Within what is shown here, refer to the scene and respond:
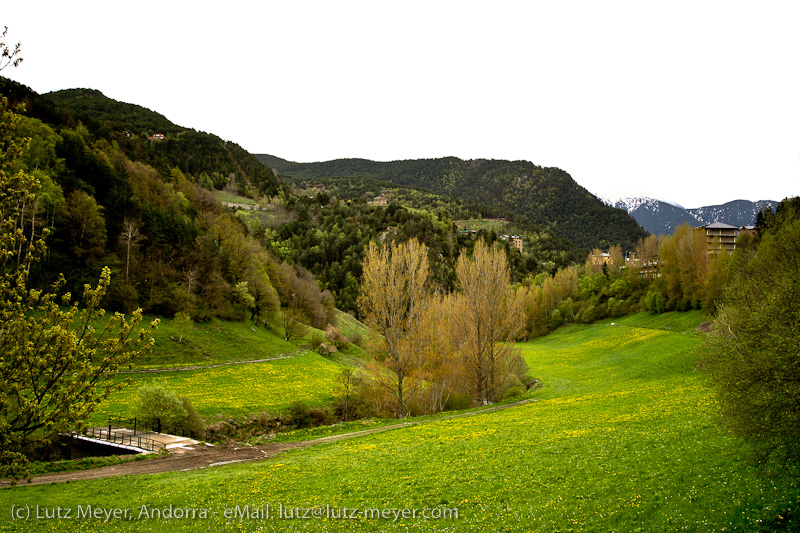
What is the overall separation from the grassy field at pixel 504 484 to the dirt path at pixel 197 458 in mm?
1879

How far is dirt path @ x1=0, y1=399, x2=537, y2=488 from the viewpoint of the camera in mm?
20016

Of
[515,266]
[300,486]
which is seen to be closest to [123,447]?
[300,486]

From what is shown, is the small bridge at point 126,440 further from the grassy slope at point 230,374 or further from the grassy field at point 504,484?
the grassy field at point 504,484

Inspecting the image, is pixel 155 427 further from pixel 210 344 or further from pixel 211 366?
pixel 210 344

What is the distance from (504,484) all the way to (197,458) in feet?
59.7

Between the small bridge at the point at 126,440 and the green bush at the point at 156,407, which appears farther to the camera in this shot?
the green bush at the point at 156,407

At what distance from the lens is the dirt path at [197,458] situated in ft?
65.7

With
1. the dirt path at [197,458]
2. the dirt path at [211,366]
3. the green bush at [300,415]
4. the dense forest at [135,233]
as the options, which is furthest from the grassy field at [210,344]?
the dirt path at [197,458]

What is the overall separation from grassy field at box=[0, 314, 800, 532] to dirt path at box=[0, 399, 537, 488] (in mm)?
1879

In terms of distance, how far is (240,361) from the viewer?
5556 centimetres

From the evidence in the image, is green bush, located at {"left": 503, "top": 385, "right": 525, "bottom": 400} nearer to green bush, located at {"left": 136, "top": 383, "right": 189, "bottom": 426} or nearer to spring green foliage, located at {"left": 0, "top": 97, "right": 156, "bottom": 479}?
green bush, located at {"left": 136, "top": 383, "right": 189, "bottom": 426}

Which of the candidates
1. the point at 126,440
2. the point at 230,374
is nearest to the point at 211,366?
the point at 230,374

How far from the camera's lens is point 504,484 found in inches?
560

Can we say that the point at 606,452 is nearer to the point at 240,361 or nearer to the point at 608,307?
the point at 240,361
